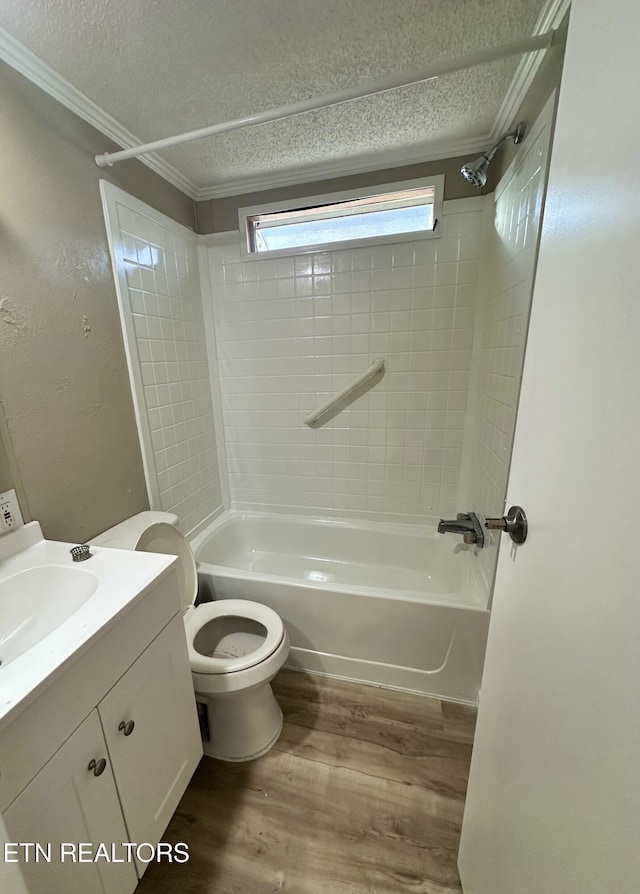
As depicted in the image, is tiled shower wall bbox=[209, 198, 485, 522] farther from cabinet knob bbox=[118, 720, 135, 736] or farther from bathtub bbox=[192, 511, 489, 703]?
cabinet knob bbox=[118, 720, 135, 736]

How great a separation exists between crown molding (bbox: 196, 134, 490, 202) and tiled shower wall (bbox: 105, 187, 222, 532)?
320mm

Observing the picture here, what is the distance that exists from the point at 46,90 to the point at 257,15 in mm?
709

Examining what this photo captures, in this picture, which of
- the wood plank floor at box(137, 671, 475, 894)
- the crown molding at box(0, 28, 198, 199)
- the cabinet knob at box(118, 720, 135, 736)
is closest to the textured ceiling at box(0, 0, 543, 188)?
the crown molding at box(0, 28, 198, 199)

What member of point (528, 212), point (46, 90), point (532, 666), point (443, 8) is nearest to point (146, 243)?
point (46, 90)

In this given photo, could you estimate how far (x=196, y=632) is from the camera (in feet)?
4.27

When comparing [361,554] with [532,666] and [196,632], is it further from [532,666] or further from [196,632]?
[532,666]

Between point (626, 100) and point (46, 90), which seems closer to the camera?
point (626, 100)

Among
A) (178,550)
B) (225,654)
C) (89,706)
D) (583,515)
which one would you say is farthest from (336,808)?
(583,515)

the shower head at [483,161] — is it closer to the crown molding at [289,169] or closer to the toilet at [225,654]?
the crown molding at [289,169]

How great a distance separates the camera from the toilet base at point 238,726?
1.22 metres

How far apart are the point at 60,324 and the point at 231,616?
1288mm

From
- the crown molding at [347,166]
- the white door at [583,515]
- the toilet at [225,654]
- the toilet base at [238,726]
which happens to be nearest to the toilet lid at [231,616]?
the toilet at [225,654]

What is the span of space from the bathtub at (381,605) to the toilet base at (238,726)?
35cm

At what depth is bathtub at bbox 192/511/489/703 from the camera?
139cm
